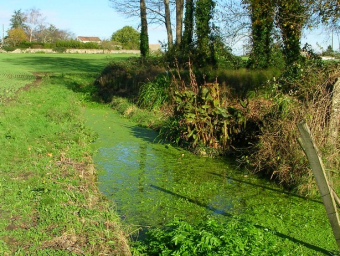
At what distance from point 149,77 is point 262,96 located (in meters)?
8.26

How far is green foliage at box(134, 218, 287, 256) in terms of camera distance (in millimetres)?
4637

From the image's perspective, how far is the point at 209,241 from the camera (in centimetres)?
472

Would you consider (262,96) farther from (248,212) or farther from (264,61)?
(264,61)

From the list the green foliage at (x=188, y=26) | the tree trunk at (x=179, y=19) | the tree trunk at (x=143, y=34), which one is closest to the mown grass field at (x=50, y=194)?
the green foliage at (x=188, y=26)

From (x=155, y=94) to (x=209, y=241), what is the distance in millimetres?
11960

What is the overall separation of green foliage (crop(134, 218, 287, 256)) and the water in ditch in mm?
1084

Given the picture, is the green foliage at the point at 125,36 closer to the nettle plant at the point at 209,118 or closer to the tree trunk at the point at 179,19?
the tree trunk at the point at 179,19

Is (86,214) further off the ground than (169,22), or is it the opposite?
(169,22)

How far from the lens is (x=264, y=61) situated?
18.0m

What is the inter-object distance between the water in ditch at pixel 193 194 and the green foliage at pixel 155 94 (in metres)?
4.55

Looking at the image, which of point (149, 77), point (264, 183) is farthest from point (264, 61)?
point (264, 183)

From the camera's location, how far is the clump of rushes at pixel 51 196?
5.11 meters

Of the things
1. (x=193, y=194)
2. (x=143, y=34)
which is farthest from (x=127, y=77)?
(x=193, y=194)

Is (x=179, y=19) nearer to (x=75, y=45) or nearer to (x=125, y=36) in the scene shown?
(x=75, y=45)
